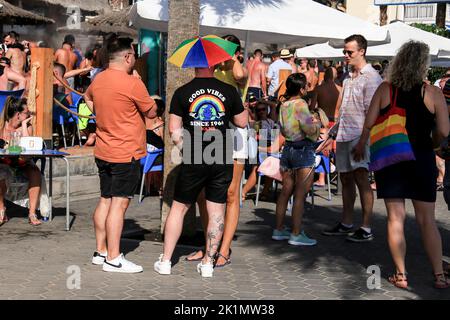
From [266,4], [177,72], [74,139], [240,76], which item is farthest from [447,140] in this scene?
[74,139]

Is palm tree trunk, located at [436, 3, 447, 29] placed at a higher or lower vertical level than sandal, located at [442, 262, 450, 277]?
higher

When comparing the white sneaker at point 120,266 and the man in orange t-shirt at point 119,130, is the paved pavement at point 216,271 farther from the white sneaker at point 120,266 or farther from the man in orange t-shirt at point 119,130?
the man in orange t-shirt at point 119,130

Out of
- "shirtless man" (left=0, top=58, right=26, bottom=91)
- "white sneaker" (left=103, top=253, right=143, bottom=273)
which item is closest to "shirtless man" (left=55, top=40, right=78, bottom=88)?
"shirtless man" (left=0, top=58, right=26, bottom=91)

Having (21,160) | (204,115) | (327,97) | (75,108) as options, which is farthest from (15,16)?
(204,115)

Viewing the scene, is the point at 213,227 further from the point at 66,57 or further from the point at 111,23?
the point at 111,23

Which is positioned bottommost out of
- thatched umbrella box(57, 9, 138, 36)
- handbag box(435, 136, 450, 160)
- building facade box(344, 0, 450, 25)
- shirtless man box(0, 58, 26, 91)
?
handbag box(435, 136, 450, 160)

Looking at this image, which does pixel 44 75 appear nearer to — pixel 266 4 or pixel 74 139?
pixel 74 139

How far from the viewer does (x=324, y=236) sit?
898 centimetres

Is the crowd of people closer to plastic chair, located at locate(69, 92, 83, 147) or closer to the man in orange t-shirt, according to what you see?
the man in orange t-shirt

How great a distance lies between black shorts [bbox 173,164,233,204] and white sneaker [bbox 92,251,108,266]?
3.00 ft

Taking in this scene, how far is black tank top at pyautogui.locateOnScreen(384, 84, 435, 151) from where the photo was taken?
6781mm

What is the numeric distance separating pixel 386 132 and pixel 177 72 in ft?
8.02

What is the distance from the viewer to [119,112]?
7.02 meters

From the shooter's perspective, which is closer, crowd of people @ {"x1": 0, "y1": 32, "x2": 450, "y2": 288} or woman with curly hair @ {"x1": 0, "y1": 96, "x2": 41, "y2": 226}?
crowd of people @ {"x1": 0, "y1": 32, "x2": 450, "y2": 288}
